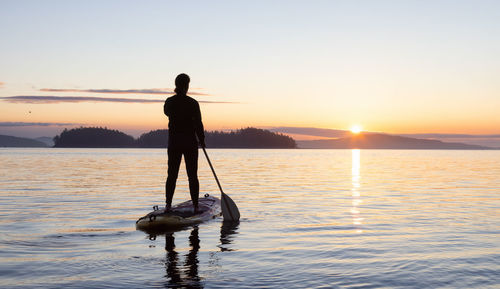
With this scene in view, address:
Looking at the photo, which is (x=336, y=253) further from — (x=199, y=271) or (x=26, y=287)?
(x=26, y=287)

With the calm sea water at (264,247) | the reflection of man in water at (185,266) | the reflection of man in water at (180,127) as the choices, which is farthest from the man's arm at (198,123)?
the reflection of man in water at (185,266)

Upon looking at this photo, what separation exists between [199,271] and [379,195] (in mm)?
14074

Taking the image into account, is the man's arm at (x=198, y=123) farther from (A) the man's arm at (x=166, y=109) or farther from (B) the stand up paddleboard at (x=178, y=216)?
(B) the stand up paddleboard at (x=178, y=216)

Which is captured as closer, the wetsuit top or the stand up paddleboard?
the stand up paddleboard

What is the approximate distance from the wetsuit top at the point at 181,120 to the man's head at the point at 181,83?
13 cm

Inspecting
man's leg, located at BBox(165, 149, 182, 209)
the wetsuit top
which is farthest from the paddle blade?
the wetsuit top

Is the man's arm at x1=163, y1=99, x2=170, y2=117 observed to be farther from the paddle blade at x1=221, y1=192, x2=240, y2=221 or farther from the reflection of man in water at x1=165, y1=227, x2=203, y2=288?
the reflection of man in water at x1=165, y1=227, x2=203, y2=288

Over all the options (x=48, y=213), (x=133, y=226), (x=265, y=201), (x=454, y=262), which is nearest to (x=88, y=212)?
(x=48, y=213)

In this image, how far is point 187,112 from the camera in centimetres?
1158

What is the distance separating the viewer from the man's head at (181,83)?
37.9 feet

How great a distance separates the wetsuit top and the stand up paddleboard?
1603mm

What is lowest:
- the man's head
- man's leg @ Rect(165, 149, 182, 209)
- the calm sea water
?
the calm sea water

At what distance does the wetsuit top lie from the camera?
11.5m

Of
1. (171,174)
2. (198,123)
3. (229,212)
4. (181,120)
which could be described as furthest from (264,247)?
(181,120)
